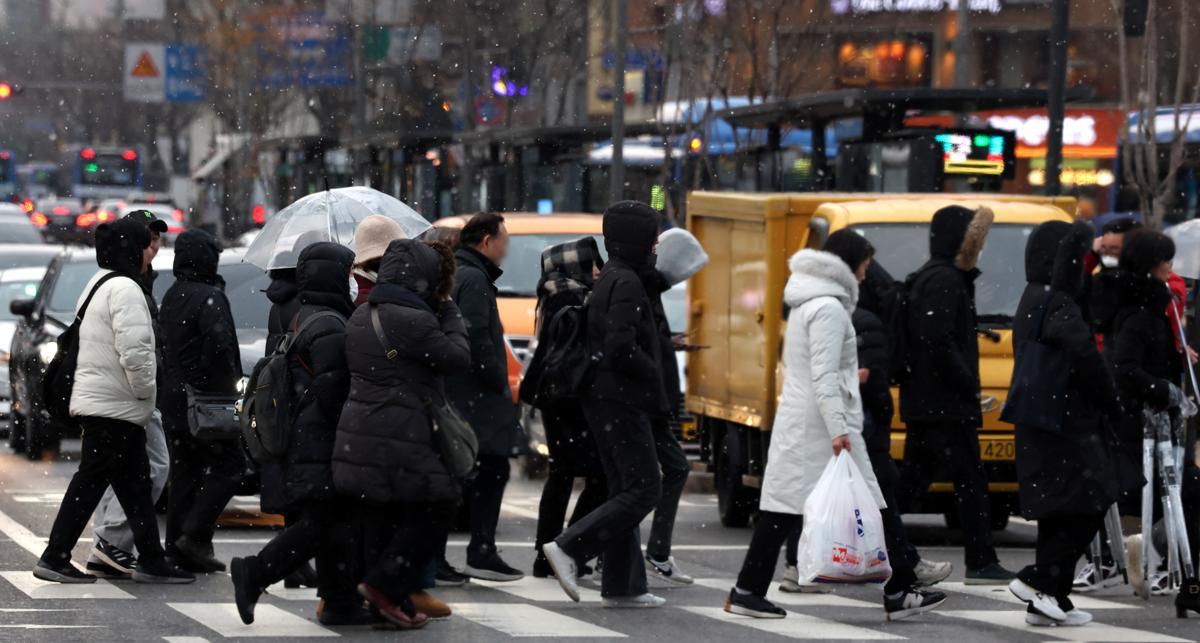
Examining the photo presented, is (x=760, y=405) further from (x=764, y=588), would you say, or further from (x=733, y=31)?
(x=733, y=31)

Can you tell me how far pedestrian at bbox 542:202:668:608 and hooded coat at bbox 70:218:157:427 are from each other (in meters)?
1.94

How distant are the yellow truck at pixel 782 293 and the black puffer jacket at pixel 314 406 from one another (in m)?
4.43

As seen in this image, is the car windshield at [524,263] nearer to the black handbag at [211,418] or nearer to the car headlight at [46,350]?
the car headlight at [46,350]

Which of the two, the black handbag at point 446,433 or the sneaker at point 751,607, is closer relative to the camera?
the black handbag at point 446,433

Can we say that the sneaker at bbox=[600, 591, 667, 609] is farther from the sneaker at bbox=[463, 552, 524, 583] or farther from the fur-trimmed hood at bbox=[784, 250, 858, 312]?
the fur-trimmed hood at bbox=[784, 250, 858, 312]

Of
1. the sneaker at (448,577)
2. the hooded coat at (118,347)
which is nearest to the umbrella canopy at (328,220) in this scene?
the hooded coat at (118,347)

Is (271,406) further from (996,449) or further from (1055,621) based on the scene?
(996,449)

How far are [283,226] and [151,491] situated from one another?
4.61 feet

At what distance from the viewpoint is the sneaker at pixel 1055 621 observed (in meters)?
9.84

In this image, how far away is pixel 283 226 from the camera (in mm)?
11070

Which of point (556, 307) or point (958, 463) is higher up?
point (556, 307)

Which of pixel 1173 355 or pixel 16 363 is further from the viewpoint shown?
pixel 16 363

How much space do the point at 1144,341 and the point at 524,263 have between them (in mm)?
8814

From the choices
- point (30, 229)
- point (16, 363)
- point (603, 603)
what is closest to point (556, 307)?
point (603, 603)
